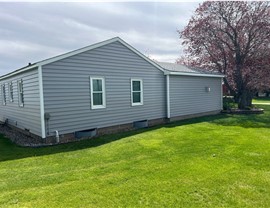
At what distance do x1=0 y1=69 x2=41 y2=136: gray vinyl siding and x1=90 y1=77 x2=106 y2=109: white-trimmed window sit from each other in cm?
214

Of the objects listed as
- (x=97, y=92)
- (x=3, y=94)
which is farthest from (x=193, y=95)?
(x=3, y=94)

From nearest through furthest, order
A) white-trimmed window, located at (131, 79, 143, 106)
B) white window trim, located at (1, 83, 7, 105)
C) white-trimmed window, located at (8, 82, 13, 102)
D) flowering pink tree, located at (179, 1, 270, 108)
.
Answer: white-trimmed window, located at (131, 79, 143, 106) → white-trimmed window, located at (8, 82, 13, 102) → white window trim, located at (1, 83, 7, 105) → flowering pink tree, located at (179, 1, 270, 108)

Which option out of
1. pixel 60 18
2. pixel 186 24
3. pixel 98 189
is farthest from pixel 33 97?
pixel 186 24

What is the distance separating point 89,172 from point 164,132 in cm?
504

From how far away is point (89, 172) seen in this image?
496 centimetres

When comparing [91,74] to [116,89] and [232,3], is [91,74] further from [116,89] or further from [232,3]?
[232,3]

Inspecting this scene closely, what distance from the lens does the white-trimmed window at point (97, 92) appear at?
9.36 meters

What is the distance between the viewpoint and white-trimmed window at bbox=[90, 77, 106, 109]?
9359mm

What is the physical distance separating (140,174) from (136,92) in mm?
6659

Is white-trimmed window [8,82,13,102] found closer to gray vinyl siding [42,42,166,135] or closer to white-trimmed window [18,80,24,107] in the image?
white-trimmed window [18,80,24,107]

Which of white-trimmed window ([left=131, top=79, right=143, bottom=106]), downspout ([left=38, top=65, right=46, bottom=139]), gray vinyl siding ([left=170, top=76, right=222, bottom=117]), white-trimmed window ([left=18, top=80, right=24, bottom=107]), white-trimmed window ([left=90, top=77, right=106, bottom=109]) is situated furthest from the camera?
gray vinyl siding ([left=170, top=76, right=222, bottom=117])

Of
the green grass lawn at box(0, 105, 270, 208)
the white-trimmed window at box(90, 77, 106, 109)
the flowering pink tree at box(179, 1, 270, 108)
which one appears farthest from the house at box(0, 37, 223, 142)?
the flowering pink tree at box(179, 1, 270, 108)

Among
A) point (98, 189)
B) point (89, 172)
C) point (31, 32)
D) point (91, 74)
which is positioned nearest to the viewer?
point (98, 189)

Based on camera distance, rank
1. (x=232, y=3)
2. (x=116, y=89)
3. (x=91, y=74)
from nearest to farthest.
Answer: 1. (x=91, y=74)
2. (x=116, y=89)
3. (x=232, y=3)
